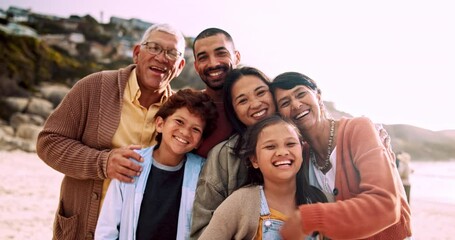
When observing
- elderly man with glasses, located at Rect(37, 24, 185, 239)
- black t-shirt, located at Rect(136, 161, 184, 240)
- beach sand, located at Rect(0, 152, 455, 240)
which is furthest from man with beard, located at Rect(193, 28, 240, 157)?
beach sand, located at Rect(0, 152, 455, 240)

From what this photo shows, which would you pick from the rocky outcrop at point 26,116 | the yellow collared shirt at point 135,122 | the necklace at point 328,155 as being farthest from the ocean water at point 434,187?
the rocky outcrop at point 26,116

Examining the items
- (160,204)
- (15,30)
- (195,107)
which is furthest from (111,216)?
(15,30)

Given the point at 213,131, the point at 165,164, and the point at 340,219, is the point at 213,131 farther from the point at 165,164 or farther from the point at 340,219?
the point at 340,219

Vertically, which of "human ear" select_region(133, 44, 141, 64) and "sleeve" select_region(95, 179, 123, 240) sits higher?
"human ear" select_region(133, 44, 141, 64)

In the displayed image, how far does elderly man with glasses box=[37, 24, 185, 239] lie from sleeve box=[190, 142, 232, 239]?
51 centimetres

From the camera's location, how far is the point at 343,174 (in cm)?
270

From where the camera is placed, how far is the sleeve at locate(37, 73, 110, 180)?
128 inches

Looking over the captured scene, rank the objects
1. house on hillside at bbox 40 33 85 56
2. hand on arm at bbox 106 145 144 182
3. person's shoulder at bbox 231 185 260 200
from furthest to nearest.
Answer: house on hillside at bbox 40 33 85 56
hand on arm at bbox 106 145 144 182
person's shoulder at bbox 231 185 260 200

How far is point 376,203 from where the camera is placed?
2.32 meters

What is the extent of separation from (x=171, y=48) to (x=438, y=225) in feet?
46.9

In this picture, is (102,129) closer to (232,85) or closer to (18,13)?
(232,85)

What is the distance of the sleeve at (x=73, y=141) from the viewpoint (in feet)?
10.7

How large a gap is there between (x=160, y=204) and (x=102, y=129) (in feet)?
2.83

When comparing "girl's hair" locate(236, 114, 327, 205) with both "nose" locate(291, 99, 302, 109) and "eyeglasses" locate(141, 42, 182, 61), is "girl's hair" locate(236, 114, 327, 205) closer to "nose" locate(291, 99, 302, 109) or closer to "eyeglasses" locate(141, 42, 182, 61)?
"nose" locate(291, 99, 302, 109)
